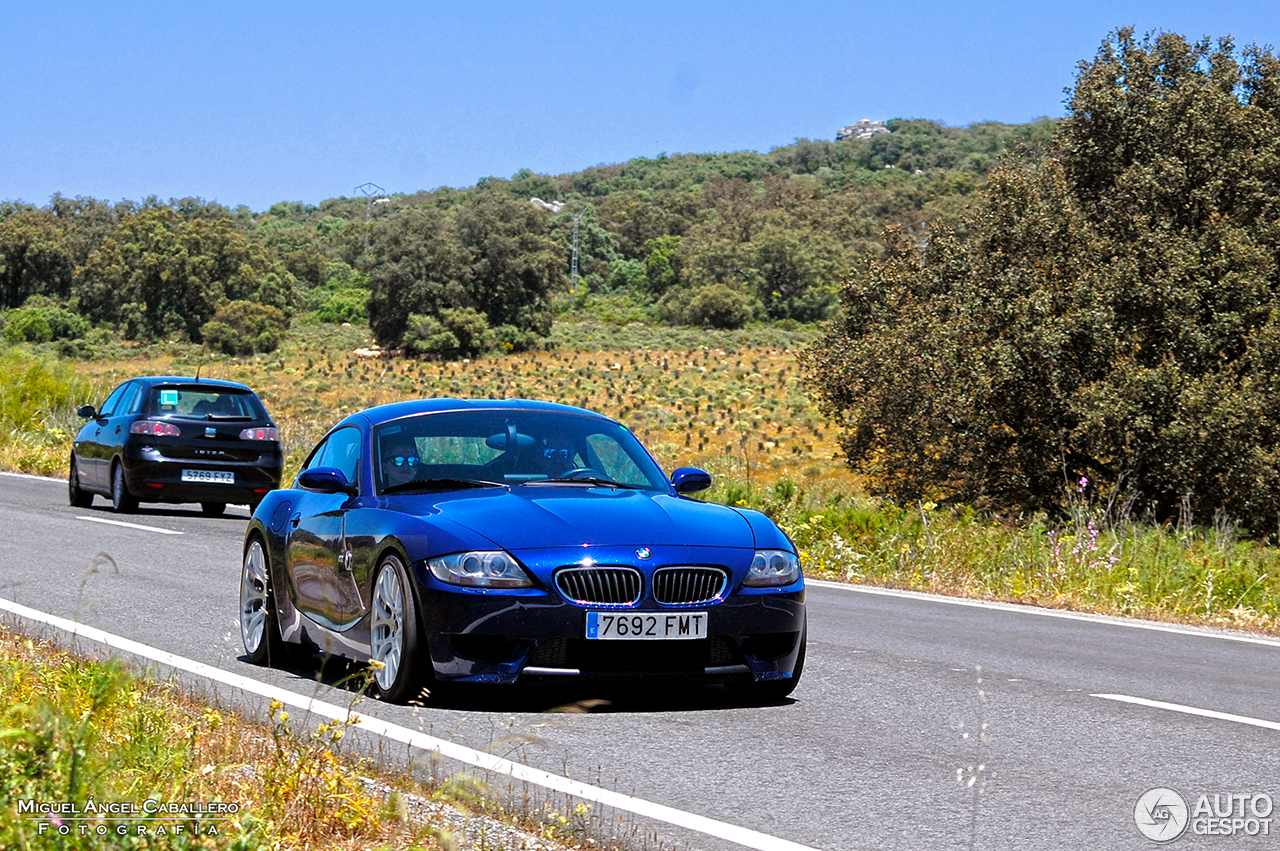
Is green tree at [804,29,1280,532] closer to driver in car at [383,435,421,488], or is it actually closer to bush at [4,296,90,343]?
driver in car at [383,435,421,488]

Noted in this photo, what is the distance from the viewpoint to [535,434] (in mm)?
7883

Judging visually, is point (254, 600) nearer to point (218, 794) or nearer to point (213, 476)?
point (218, 794)

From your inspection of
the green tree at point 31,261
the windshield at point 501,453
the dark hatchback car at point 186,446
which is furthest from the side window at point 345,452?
the green tree at point 31,261

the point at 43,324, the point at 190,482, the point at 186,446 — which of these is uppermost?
the point at 43,324

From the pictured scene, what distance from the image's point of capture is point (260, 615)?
27.1 ft

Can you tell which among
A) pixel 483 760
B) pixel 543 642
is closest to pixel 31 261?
pixel 543 642

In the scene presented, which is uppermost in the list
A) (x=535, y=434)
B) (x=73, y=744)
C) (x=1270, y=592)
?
(x=535, y=434)

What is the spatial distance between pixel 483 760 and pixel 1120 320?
22041 millimetres

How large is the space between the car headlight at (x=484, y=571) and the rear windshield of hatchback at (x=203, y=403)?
13.8 m

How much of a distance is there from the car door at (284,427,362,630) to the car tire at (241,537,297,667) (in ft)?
0.94

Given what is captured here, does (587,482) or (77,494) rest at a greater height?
(587,482)

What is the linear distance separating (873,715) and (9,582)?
7.45m

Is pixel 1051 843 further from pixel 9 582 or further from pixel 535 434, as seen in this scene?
pixel 9 582

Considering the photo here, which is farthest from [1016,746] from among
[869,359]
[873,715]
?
[869,359]
